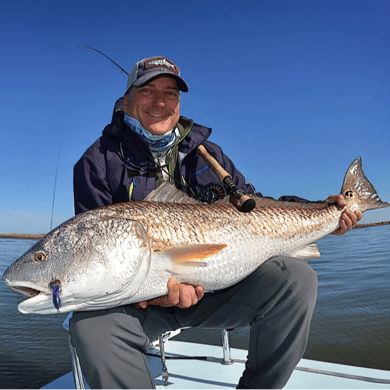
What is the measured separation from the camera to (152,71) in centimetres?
301

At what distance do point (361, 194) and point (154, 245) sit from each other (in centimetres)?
188

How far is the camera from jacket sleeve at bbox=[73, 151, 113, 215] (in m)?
2.87

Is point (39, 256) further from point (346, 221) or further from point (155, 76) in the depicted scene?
point (346, 221)

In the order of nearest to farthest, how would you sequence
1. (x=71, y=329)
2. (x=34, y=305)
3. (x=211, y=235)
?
(x=34, y=305)
(x=71, y=329)
(x=211, y=235)

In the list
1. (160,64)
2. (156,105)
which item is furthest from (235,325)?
(160,64)

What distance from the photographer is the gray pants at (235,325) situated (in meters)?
2.09

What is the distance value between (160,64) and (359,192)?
6.37 feet

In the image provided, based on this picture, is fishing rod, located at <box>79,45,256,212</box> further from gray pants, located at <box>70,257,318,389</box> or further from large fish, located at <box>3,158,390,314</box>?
gray pants, located at <box>70,257,318,389</box>

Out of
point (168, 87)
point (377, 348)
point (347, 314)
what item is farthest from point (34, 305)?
point (347, 314)

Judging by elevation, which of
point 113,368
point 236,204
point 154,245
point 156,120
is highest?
point 156,120

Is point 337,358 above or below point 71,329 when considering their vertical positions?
below

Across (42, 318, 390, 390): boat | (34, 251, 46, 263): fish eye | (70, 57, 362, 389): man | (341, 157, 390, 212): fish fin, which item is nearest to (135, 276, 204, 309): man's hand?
(70, 57, 362, 389): man

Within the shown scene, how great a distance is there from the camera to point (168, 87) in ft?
10.2

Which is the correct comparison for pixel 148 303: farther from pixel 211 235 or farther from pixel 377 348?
pixel 377 348
